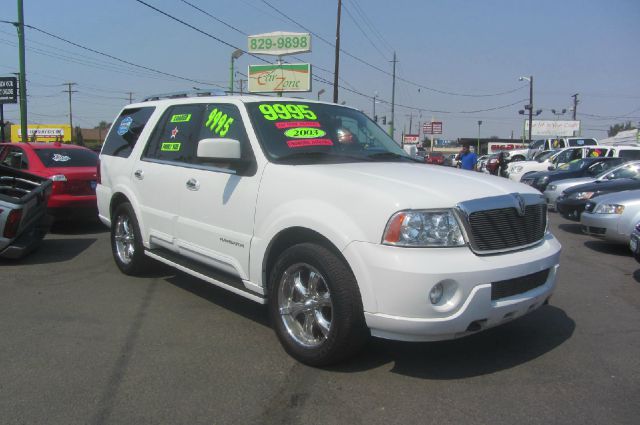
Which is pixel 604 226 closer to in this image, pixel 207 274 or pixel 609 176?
pixel 609 176

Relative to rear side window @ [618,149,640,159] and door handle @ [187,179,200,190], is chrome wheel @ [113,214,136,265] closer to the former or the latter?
door handle @ [187,179,200,190]

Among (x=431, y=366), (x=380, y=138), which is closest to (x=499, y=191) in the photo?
(x=431, y=366)

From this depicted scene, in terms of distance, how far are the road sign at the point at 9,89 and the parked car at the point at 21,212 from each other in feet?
48.4

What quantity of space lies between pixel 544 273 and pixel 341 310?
59.3 inches

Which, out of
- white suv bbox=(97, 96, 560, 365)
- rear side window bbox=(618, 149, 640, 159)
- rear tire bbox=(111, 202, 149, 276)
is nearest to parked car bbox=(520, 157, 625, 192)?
rear side window bbox=(618, 149, 640, 159)

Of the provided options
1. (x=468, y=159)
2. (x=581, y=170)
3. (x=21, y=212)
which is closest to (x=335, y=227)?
(x=21, y=212)

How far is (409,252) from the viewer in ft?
10.6

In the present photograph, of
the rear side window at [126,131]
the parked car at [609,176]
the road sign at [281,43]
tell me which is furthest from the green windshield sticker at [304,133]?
the road sign at [281,43]

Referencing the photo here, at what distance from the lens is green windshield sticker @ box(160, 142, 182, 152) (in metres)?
5.18

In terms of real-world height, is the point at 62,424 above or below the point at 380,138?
below

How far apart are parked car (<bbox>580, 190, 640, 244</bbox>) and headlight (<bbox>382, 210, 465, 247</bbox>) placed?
5802 mm

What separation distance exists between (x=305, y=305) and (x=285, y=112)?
1.73 meters

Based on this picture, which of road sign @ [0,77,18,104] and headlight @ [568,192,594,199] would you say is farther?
road sign @ [0,77,18,104]

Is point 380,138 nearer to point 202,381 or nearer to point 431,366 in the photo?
point 431,366
